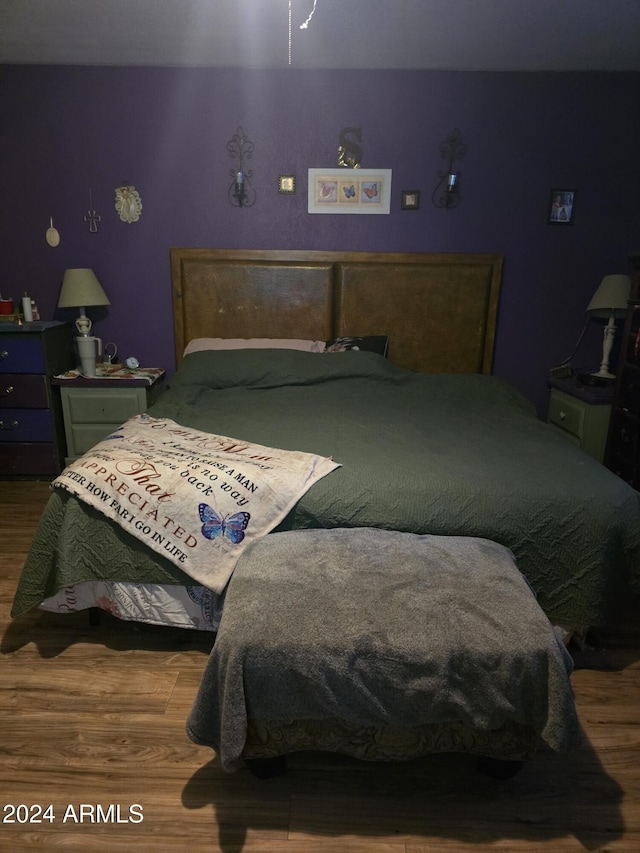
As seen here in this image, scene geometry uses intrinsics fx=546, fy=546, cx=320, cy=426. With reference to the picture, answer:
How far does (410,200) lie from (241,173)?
3.40 ft

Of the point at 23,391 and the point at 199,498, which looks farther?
the point at 23,391

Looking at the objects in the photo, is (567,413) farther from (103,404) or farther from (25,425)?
(25,425)

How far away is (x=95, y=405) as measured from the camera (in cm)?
321

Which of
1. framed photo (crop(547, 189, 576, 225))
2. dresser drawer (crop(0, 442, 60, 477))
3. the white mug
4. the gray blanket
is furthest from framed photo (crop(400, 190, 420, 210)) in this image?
the gray blanket

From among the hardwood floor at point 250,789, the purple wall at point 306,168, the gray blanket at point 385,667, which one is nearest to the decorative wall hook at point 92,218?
the purple wall at point 306,168

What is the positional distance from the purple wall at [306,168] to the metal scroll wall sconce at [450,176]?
43 mm

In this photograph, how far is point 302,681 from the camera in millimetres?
1207

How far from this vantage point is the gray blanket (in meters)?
1.20

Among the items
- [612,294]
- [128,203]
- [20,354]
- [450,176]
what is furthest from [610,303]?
[20,354]

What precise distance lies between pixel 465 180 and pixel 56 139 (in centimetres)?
247

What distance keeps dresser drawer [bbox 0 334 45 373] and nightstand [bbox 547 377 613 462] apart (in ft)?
9.65

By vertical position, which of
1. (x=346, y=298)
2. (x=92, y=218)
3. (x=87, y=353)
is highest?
(x=92, y=218)

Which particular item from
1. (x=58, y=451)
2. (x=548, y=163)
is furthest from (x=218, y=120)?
(x=58, y=451)

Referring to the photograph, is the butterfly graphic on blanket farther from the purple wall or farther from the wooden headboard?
the purple wall
